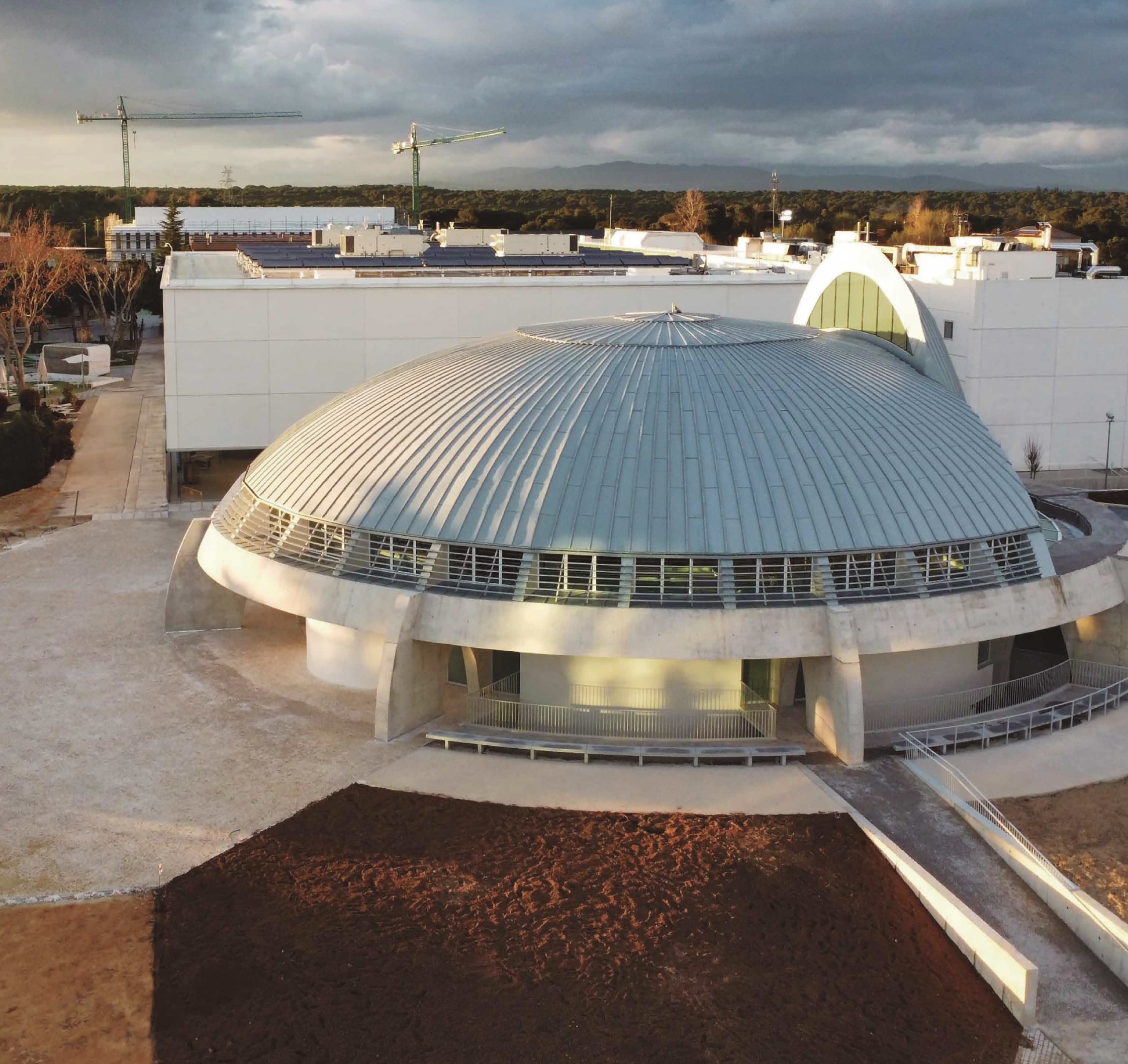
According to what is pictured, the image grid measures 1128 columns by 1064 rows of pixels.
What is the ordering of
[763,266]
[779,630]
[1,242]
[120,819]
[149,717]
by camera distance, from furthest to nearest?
[1,242] → [763,266] → [149,717] → [779,630] → [120,819]

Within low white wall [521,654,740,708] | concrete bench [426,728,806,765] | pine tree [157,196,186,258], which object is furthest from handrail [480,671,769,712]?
pine tree [157,196,186,258]

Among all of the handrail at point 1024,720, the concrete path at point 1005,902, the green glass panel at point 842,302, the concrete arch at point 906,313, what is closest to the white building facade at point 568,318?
the green glass panel at point 842,302

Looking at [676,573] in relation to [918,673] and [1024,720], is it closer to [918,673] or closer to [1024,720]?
[918,673]

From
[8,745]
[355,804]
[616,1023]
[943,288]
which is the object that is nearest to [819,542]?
[355,804]

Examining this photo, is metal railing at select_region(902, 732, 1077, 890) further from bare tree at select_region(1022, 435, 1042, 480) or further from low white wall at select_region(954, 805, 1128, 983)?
bare tree at select_region(1022, 435, 1042, 480)

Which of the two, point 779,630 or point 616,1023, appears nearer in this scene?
point 616,1023

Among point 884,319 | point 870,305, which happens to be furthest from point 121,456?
point 884,319

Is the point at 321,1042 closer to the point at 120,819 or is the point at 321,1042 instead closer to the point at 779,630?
the point at 120,819
